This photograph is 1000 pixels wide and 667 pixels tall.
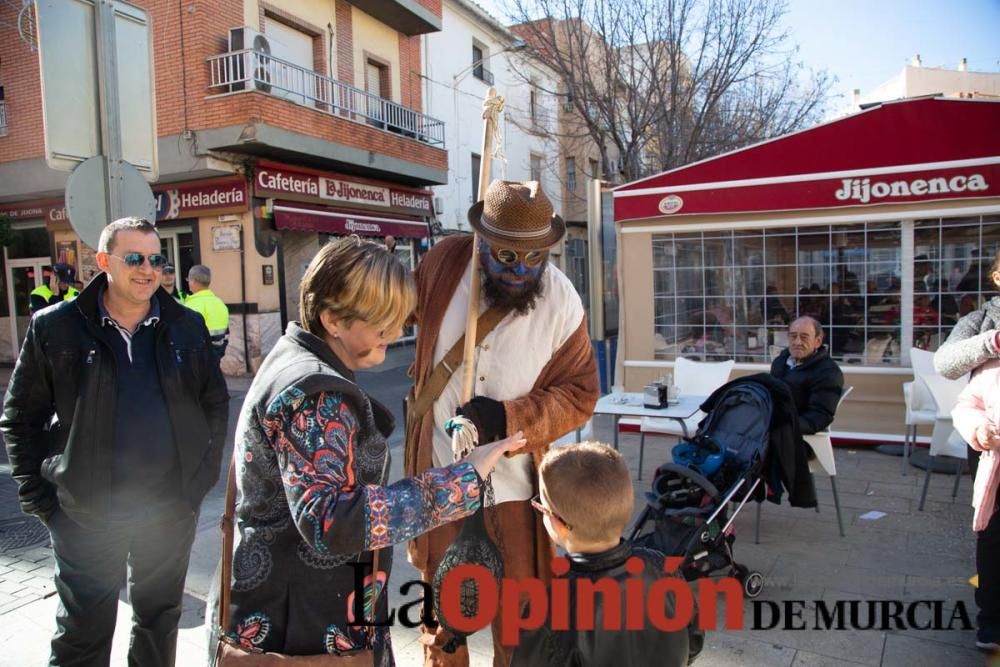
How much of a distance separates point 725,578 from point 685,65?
12.7 metres

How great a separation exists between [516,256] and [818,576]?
110 inches

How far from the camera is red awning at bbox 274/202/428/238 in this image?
1232 cm

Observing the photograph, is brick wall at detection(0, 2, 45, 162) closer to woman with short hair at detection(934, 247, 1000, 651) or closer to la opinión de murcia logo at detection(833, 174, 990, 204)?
la opinión de murcia logo at detection(833, 174, 990, 204)

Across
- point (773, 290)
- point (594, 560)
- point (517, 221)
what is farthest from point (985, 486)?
point (773, 290)

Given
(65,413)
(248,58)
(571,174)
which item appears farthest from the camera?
(571,174)

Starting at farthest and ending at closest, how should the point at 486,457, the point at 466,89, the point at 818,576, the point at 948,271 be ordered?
the point at 466,89 → the point at 948,271 → the point at 818,576 → the point at 486,457

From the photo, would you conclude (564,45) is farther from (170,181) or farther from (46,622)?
(46,622)

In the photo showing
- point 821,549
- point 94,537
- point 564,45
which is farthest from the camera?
point 564,45

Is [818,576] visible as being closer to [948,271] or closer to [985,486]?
[985,486]

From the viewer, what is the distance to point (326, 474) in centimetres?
130

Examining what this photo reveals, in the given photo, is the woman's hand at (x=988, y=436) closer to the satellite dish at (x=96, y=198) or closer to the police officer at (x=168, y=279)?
the police officer at (x=168, y=279)

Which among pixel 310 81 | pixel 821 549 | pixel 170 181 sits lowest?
pixel 821 549

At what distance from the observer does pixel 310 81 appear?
13.2 metres

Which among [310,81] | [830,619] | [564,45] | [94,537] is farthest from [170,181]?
[830,619]
